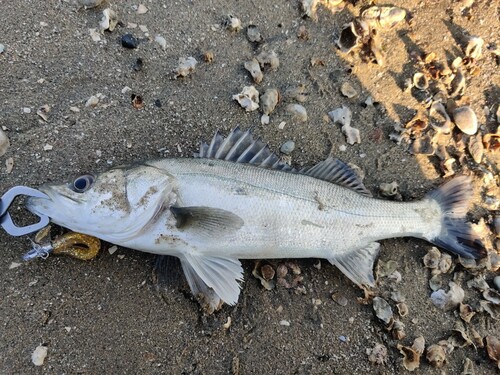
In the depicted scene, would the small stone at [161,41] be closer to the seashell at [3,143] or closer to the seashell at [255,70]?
the seashell at [255,70]

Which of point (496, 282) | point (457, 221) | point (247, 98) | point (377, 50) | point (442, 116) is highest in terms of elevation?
point (377, 50)

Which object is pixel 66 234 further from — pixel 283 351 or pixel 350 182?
pixel 350 182

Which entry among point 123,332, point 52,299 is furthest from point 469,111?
point 52,299

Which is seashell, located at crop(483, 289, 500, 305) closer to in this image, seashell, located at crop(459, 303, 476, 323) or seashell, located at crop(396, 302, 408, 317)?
seashell, located at crop(459, 303, 476, 323)

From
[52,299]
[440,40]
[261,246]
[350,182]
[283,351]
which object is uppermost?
[440,40]

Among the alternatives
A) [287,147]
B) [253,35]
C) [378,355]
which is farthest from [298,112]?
[378,355]

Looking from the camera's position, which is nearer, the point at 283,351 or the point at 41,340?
the point at 41,340

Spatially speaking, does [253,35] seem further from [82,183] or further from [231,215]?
[82,183]

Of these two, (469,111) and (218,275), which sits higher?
(469,111)
